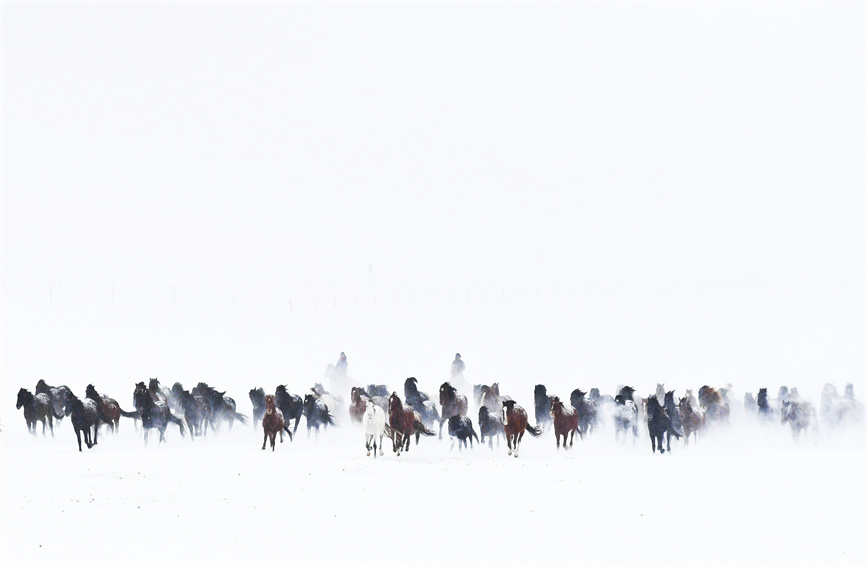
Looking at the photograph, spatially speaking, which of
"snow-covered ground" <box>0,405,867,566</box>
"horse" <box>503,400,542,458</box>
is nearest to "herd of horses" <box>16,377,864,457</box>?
"horse" <box>503,400,542,458</box>

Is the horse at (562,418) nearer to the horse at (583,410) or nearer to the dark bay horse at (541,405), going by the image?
the horse at (583,410)

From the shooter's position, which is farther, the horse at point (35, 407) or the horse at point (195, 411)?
the horse at point (195, 411)

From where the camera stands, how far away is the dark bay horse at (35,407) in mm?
29266

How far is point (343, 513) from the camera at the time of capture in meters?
16.2

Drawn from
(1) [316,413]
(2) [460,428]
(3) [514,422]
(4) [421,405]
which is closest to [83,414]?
(1) [316,413]

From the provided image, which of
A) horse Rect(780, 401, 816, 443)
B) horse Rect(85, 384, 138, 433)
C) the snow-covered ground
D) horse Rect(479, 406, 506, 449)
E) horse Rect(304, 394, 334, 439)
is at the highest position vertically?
horse Rect(85, 384, 138, 433)

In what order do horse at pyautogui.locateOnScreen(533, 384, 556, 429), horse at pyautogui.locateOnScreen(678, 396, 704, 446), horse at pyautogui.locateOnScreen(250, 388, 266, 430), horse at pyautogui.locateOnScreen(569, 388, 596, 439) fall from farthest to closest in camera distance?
horse at pyautogui.locateOnScreen(250, 388, 266, 430)
horse at pyautogui.locateOnScreen(533, 384, 556, 429)
horse at pyautogui.locateOnScreen(569, 388, 596, 439)
horse at pyautogui.locateOnScreen(678, 396, 704, 446)

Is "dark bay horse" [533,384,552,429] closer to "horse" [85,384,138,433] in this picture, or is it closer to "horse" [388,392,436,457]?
"horse" [388,392,436,457]

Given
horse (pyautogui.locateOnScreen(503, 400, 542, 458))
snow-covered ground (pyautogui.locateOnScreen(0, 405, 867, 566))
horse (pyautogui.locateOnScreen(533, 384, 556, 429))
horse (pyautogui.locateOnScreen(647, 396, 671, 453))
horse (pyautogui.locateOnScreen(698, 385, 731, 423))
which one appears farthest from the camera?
horse (pyautogui.locateOnScreen(698, 385, 731, 423))

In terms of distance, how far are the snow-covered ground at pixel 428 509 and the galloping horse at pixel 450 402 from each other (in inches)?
168

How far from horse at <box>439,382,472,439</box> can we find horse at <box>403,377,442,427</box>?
21.9 inches

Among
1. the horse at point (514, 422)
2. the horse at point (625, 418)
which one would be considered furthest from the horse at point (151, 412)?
the horse at point (625, 418)

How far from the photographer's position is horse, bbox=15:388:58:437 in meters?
29.3

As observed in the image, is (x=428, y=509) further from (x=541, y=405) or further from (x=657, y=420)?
(x=541, y=405)
